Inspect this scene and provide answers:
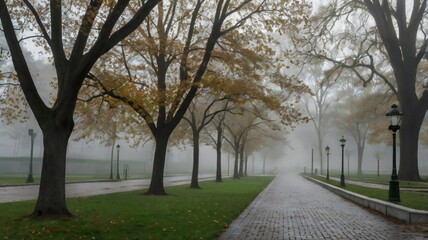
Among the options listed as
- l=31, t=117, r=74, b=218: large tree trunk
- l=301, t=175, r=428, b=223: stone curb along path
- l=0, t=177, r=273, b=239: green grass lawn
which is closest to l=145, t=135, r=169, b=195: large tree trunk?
l=0, t=177, r=273, b=239: green grass lawn

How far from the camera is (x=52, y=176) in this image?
34.1 ft

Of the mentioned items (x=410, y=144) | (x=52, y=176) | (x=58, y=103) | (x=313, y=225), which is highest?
(x=58, y=103)

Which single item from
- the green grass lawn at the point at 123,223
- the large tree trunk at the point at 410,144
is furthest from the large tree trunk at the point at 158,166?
the large tree trunk at the point at 410,144

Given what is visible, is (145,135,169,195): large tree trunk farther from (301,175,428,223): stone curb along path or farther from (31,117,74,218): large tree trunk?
(31,117,74,218): large tree trunk

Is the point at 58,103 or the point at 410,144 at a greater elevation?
the point at 58,103

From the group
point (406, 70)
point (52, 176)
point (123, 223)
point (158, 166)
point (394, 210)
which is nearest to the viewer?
point (123, 223)

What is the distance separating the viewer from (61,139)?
10555 millimetres

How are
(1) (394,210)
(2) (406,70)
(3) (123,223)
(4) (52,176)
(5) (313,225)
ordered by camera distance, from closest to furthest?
(3) (123,223)
(4) (52,176)
(5) (313,225)
(1) (394,210)
(2) (406,70)

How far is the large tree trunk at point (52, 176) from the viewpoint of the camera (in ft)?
33.6

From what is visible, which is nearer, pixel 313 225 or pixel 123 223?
pixel 123 223

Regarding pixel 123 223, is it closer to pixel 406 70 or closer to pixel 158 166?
pixel 158 166

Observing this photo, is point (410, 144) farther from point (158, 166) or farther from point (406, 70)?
point (158, 166)

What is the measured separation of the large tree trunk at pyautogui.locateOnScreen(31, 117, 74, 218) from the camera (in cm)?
1023

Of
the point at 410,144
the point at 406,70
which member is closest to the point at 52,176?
Result: the point at 410,144
